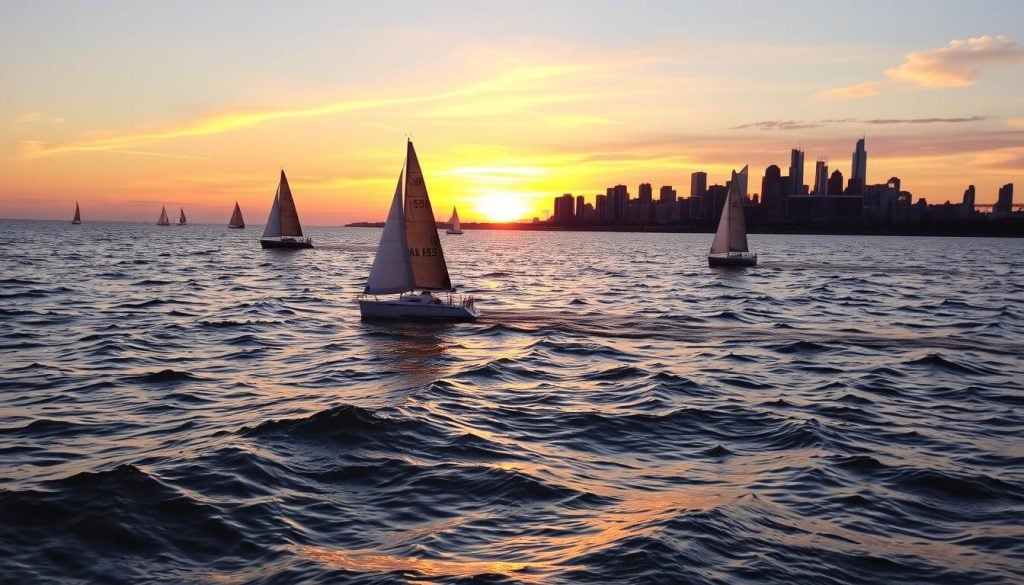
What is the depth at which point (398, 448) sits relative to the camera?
18.9 meters

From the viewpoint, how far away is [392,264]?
137 ft

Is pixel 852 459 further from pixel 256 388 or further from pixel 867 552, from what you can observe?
pixel 256 388

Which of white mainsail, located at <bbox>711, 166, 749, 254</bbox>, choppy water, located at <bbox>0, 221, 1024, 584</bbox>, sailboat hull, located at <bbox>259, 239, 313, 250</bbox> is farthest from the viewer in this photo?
sailboat hull, located at <bbox>259, 239, 313, 250</bbox>

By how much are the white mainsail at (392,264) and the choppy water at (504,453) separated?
12.2 feet

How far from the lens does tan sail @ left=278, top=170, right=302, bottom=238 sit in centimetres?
11547

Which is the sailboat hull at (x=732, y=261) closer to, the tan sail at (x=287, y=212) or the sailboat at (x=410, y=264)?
the sailboat at (x=410, y=264)

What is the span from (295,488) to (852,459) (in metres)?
12.3

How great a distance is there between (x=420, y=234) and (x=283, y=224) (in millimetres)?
87490

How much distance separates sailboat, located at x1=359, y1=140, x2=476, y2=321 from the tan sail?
77.0 metres

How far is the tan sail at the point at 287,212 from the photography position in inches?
4546

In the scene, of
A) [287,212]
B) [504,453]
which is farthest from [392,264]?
[287,212]

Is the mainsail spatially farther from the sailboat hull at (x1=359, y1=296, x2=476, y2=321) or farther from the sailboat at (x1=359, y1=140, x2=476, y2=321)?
the sailboat hull at (x1=359, y1=296, x2=476, y2=321)

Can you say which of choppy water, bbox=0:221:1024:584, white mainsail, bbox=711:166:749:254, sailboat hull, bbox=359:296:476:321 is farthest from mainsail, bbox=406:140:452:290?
white mainsail, bbox=711:166:749:254

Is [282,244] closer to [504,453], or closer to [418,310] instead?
[418,310]
